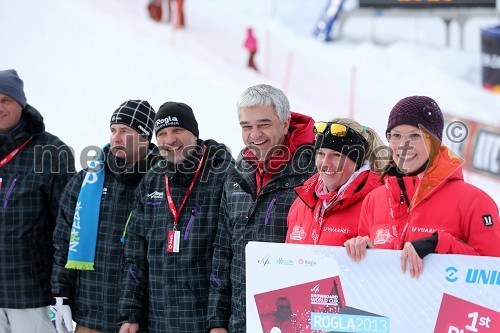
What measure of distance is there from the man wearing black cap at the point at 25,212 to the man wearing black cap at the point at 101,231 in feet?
1.15

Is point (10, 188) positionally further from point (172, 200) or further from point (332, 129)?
point (332, 129)

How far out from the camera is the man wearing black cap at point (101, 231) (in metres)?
4.67

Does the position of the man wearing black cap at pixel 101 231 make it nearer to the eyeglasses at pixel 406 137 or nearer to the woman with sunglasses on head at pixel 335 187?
the woman with sunglasses on head at pixel 335 187

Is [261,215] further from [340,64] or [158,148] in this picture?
[340,64]

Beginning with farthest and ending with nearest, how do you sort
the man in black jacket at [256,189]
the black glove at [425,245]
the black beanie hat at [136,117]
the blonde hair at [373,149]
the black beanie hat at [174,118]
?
the black beanie hat at [136,117]
the black beanie hat at [174,118]
the man in black jacket at [256,189]
the blonde hair at [373,149]
the black glove at [425,245]

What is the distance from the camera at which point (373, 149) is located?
3732mm

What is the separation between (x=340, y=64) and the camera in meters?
20.9

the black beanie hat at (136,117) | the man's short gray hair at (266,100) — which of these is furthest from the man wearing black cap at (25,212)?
the man's short gray hair at (266,100)

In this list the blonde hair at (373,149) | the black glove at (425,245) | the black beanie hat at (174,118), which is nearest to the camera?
the black glove at (425,245)

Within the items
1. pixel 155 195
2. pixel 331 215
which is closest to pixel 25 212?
pixel 155 195

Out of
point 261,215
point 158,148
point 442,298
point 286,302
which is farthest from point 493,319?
point 158,148

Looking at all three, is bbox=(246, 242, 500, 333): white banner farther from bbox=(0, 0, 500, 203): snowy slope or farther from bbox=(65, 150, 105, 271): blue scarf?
bbox=(0, 0, 500, 203): snowy slope

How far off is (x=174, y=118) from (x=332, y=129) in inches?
43.5

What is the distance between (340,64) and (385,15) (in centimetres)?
274
